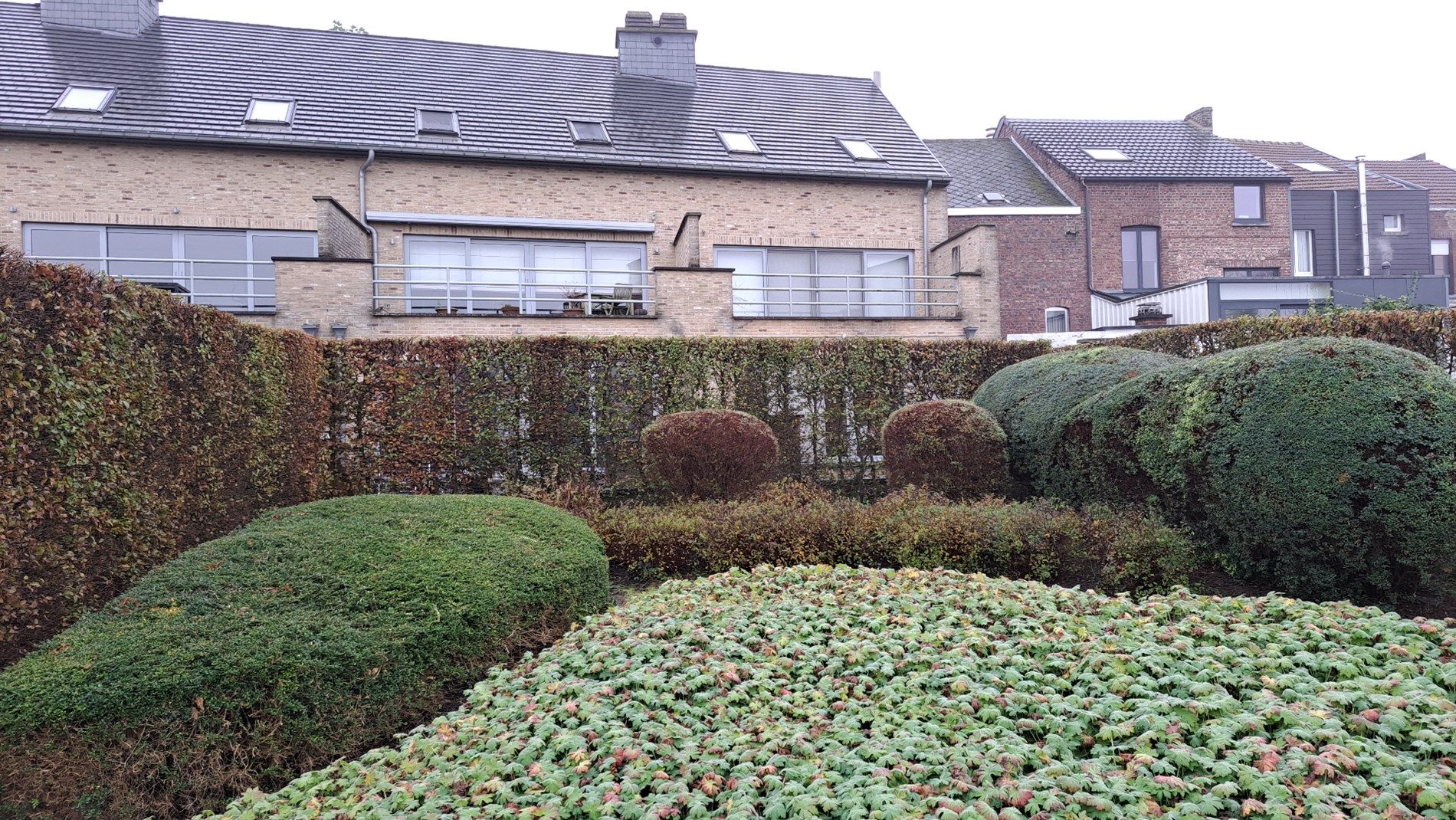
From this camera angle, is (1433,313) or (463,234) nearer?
(1433,313)

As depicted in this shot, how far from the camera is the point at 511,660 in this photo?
5.35 m

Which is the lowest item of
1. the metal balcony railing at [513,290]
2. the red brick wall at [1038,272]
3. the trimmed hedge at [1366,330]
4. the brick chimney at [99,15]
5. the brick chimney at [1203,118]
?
the trimmed hedge at [1366,330]

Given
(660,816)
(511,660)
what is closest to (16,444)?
(511,660)

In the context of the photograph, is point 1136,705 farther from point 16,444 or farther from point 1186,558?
point 16,444

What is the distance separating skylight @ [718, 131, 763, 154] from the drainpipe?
78.9 ft

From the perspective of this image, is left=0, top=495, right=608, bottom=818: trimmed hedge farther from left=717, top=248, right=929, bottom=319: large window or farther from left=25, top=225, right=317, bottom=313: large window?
left=717, top=248, right=929, bottom=319: large window

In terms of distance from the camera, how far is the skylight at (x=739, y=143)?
19172 mm

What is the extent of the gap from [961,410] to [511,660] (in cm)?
624

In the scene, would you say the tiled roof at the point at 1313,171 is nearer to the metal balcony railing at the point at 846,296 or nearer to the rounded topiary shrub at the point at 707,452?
the metal balcony railing at the point at 846,296

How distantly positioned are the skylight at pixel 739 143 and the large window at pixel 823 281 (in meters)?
2.31

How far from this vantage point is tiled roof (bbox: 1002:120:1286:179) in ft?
85.5

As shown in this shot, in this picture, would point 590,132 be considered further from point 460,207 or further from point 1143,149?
point 1143,149

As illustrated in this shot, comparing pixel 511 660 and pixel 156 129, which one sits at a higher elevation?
pixel 156 129

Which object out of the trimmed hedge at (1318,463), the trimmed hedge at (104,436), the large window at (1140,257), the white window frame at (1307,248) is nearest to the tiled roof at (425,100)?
the large window at (1140,257)
